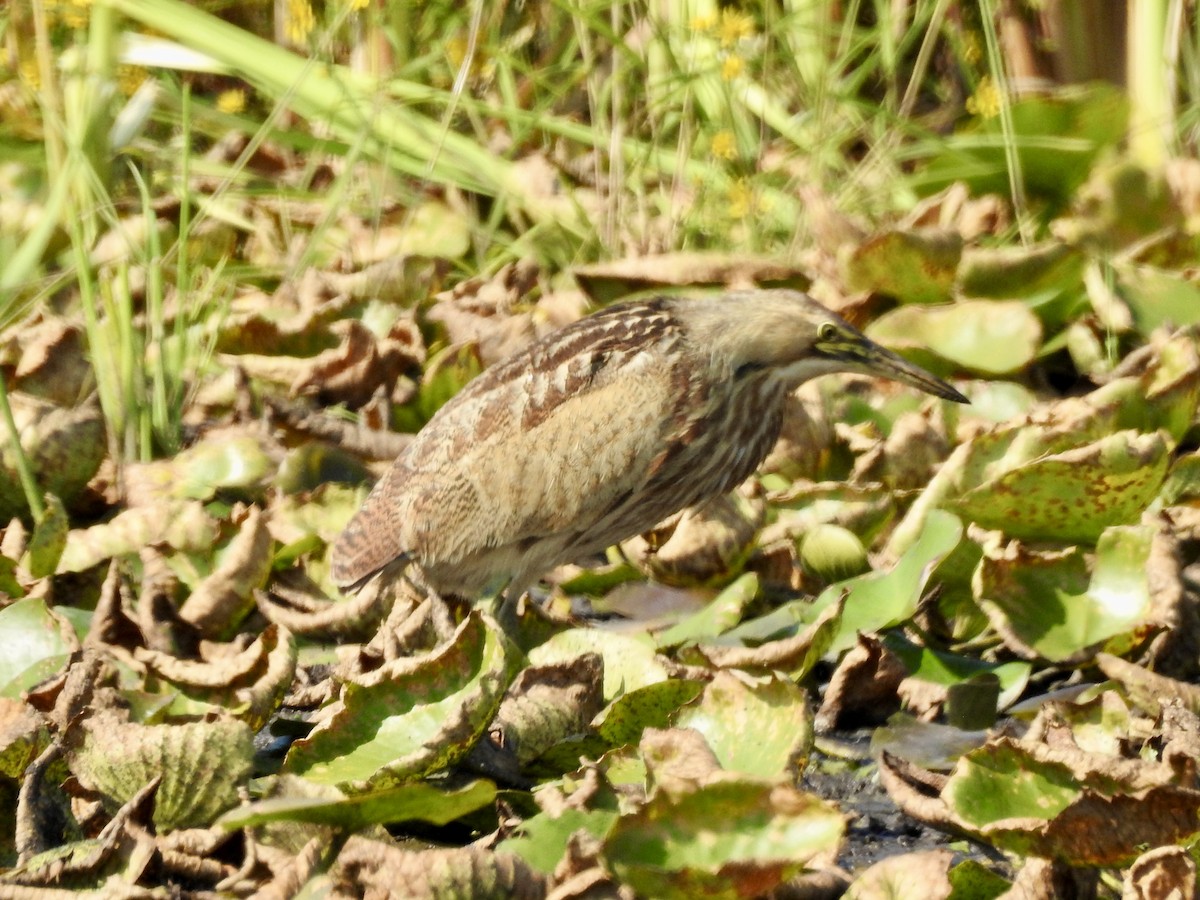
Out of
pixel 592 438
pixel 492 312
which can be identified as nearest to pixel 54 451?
pixel 592 438

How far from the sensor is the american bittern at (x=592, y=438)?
10.9 ft

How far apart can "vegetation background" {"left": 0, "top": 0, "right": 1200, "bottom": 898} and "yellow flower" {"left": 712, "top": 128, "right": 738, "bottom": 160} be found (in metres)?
0.09

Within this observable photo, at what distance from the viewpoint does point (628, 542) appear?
3715 mm

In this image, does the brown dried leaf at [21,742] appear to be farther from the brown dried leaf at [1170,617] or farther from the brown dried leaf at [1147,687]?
the brown dried leaf at [1170,617]

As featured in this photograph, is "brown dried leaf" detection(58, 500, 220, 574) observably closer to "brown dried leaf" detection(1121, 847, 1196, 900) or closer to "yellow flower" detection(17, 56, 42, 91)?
"brown dried leaf" detection(1121, 847, 1196, 900)

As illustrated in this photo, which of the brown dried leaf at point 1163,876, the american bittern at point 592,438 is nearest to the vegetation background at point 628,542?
the brown dried leaf at point 1163,876

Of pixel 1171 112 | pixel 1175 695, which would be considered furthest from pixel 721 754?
pixel 1171 112

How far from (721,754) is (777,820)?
1.30ft

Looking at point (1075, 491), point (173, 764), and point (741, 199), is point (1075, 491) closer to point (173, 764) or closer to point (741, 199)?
point (173, 764)

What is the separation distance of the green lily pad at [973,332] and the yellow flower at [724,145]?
2.59ft

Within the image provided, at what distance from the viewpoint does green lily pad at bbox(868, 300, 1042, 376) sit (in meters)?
3.94

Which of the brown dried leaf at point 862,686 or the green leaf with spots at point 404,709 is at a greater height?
the green leaf with spots at point 404,709

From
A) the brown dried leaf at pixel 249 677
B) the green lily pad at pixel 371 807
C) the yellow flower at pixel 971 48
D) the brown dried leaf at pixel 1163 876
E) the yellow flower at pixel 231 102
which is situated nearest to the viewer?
the brown dried leaf at pixel 1163 876

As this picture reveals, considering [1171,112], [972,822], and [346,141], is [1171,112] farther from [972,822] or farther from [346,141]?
[972,822]
